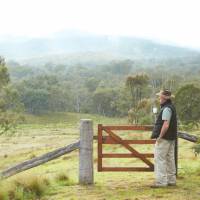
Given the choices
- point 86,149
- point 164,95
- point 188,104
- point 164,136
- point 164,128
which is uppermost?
point 164,95

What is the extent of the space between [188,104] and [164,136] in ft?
125

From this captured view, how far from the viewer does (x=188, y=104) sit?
160ft

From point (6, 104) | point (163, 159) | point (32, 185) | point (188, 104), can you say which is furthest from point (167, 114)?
point (188, 104)

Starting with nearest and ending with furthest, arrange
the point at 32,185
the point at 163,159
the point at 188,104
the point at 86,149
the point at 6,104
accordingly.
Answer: the point at 32,185
the point at 163,159
the point at 86,149
the point at 6,104
the point at 188,104

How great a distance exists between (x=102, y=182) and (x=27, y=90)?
12370 cm

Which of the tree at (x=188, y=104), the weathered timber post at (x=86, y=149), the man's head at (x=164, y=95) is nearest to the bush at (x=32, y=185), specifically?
the weathered timber post at (x=86, y=149)

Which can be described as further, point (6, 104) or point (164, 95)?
Answer: point (6, 104)

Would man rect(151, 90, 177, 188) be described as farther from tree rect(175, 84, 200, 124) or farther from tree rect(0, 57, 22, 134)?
tree rect(175, 84, 200, 124)

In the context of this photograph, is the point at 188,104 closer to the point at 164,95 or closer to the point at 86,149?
the point at 86,149

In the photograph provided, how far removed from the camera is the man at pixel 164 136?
1121cm

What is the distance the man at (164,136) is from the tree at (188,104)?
3595 cm

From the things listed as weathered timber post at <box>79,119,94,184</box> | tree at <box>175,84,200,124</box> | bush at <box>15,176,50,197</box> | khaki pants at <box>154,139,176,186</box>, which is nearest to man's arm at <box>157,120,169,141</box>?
khaki pants at <box>154,139,176,186</box>

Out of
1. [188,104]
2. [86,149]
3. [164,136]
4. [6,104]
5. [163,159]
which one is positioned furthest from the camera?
[188,104]

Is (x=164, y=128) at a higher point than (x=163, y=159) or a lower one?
higher
